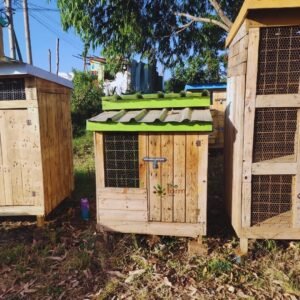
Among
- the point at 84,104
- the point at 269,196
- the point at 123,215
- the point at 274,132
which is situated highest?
the point at 84,104

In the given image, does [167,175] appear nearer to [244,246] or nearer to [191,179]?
[191,179]

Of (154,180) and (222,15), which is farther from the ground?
(222,15)

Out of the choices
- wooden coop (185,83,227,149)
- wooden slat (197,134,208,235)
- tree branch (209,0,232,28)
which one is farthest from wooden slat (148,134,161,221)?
tree branch (209,0,232,28)

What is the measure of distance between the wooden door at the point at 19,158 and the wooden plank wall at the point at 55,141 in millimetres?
113

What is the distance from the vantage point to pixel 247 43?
3018 millimetres

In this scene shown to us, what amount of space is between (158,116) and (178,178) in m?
0.75

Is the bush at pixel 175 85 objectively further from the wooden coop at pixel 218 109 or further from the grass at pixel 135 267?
the grass at pixel 135 267

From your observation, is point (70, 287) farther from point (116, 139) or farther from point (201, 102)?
point (201, 102)

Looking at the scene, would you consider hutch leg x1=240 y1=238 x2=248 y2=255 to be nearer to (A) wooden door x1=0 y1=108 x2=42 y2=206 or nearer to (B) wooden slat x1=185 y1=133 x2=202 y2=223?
(B) wooden slat x1=185 y1=133 x2=202 y2=223

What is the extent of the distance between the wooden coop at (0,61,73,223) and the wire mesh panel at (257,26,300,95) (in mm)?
2782

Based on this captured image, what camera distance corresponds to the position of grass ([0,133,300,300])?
2.88 metres

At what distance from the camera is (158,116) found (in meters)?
3.43

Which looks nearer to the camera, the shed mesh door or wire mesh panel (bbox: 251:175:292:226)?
the shed mesh door

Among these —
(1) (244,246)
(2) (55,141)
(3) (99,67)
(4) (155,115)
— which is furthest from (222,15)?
(3) (99,67)
